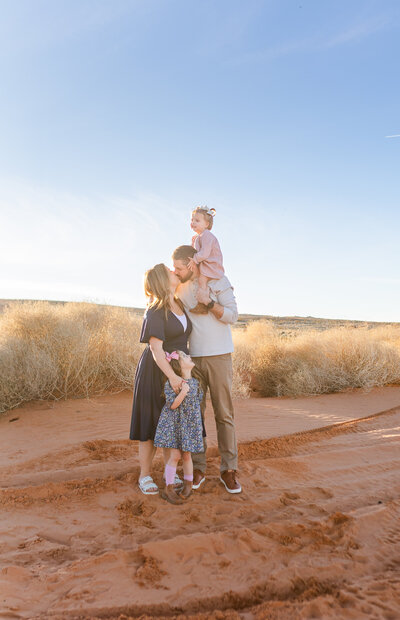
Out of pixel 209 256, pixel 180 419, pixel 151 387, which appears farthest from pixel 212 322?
pixel 180 419

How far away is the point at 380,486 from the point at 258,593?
2561 millimetres

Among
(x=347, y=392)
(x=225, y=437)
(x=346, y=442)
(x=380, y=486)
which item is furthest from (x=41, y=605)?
(x=347, y=392)

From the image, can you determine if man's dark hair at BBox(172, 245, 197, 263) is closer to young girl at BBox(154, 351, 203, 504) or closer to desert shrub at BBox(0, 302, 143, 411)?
young girl at BBox(154, 351, 203, 504)

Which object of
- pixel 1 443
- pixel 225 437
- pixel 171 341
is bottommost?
pixel 1 443

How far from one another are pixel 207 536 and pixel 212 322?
1875mm

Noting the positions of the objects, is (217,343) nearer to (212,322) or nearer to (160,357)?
(212,322)

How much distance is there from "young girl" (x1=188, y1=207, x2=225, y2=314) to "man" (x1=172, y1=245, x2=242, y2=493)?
0.23ft

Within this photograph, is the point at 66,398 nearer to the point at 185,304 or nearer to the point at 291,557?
the point at 185,304

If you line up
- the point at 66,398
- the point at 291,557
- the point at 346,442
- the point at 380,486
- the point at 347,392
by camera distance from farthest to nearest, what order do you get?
the point at 347,392
the point at 66,398
the point at 346,442
the point at 380,486
the point at 291,557

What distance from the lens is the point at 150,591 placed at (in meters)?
2.79

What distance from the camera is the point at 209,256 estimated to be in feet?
13.6

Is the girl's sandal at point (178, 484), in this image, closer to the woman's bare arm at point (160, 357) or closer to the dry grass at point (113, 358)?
the woman's bare arm at point (160, 357)

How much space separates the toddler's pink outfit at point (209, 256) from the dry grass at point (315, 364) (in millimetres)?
6908

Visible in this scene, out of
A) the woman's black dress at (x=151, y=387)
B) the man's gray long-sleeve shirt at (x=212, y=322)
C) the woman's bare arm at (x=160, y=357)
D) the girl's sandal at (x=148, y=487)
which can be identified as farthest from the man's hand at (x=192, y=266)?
the girl's sandal at (x=148, y=487)
